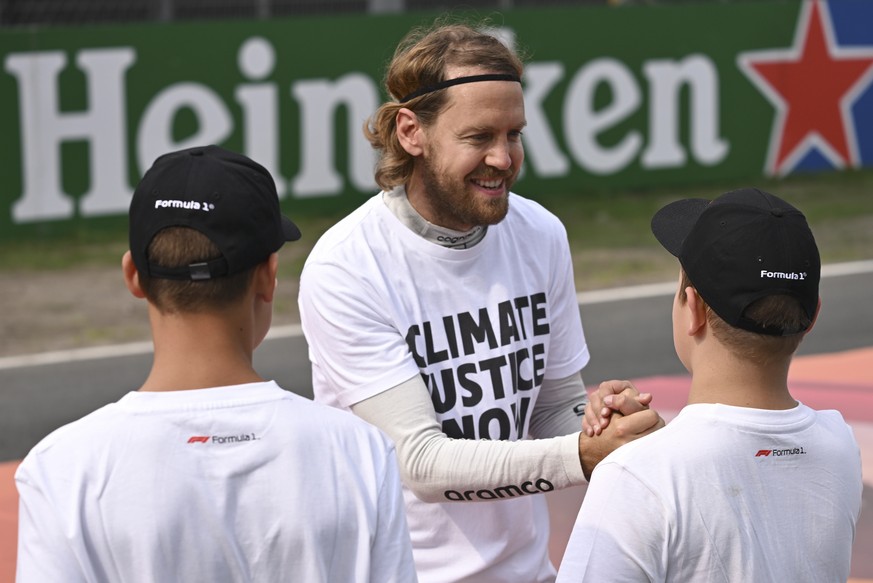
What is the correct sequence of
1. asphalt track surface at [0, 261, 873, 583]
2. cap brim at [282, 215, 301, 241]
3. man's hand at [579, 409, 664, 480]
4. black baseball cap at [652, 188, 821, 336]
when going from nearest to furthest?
black baseball cap at [652, 188, 821, 336], cap brim at [282, 215, 301, 241], man's hand at [579, 409, 664, 480], asphalt track surface at [0, 261, 873, 583]

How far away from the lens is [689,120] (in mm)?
16234

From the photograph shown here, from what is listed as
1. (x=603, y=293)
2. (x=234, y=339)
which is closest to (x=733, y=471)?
(x=234, y=339)

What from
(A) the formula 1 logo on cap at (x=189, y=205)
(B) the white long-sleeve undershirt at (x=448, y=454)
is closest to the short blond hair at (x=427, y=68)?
(B) the white long-sleeve undershirt at (x=448, y=454)

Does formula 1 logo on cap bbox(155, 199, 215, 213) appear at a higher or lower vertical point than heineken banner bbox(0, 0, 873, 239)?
higher

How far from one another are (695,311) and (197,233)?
997mm

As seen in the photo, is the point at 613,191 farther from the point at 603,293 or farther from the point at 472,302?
the point at 472,302

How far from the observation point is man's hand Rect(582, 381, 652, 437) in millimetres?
3359

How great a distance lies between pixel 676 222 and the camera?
321cm

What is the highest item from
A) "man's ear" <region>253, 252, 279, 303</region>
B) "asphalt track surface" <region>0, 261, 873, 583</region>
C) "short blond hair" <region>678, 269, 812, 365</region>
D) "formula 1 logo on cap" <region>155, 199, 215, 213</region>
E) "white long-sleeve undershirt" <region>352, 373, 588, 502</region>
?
"formula 1 logo on cap" <region>155, 199, 215, 213</region>

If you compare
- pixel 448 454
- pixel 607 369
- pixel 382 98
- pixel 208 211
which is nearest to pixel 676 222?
pixel 448 454

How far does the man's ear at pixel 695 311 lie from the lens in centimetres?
286

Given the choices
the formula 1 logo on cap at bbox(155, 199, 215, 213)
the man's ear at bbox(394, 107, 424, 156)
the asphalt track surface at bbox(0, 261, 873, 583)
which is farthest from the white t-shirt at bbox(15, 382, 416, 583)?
the asphalt track surface at bbox(0, 261, 873, 583)

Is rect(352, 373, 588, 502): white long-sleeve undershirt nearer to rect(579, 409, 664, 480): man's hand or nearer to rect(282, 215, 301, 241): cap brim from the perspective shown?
rect(579, 409, 664, 480): man's hand

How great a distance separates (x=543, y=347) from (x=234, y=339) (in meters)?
1.40
